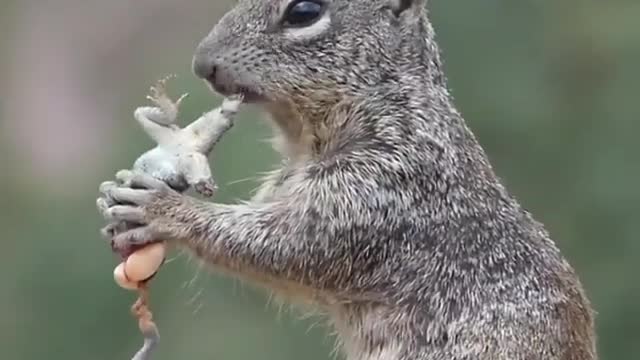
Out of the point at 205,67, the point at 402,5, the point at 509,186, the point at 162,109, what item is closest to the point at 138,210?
the point at 162,109

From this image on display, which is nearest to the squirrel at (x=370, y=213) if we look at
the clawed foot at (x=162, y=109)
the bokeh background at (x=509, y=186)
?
the clawed foot at (x=162, y=109)

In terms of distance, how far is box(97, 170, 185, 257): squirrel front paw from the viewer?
8.29ft

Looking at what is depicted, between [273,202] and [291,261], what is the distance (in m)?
0.14

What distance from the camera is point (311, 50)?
262 centimetres

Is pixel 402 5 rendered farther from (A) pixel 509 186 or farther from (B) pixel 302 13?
(A) pixel 509 186

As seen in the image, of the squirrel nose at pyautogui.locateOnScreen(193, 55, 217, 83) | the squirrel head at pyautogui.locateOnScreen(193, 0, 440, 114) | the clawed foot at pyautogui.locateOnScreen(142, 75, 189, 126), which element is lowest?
the clawed foot at pyautogui.locateOnScreen(142, 75, 189, 126)

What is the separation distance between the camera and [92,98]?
826 centimetres

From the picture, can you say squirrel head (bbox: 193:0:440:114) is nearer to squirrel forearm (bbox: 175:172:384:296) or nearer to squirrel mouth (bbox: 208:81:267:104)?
squirrel mouth (bbox: 208:81:267:104)

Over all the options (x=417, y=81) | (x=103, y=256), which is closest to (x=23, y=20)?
(x=103, y=256)

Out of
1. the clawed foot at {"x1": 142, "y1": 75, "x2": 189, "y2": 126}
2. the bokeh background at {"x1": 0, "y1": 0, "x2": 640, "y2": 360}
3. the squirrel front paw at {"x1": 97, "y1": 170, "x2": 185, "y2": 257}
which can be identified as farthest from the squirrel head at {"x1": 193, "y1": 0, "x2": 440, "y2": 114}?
the bokeh background at {"x1": 0, "y1": 0, "x2": 640, "y2": 360}

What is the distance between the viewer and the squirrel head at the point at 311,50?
2.60m

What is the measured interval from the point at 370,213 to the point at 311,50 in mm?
323

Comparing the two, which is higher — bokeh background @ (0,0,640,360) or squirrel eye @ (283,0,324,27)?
bokeh background @ (0,0,640,360)

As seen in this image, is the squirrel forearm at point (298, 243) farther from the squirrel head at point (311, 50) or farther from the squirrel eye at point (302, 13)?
the squirrel eye at point (302, 13)
